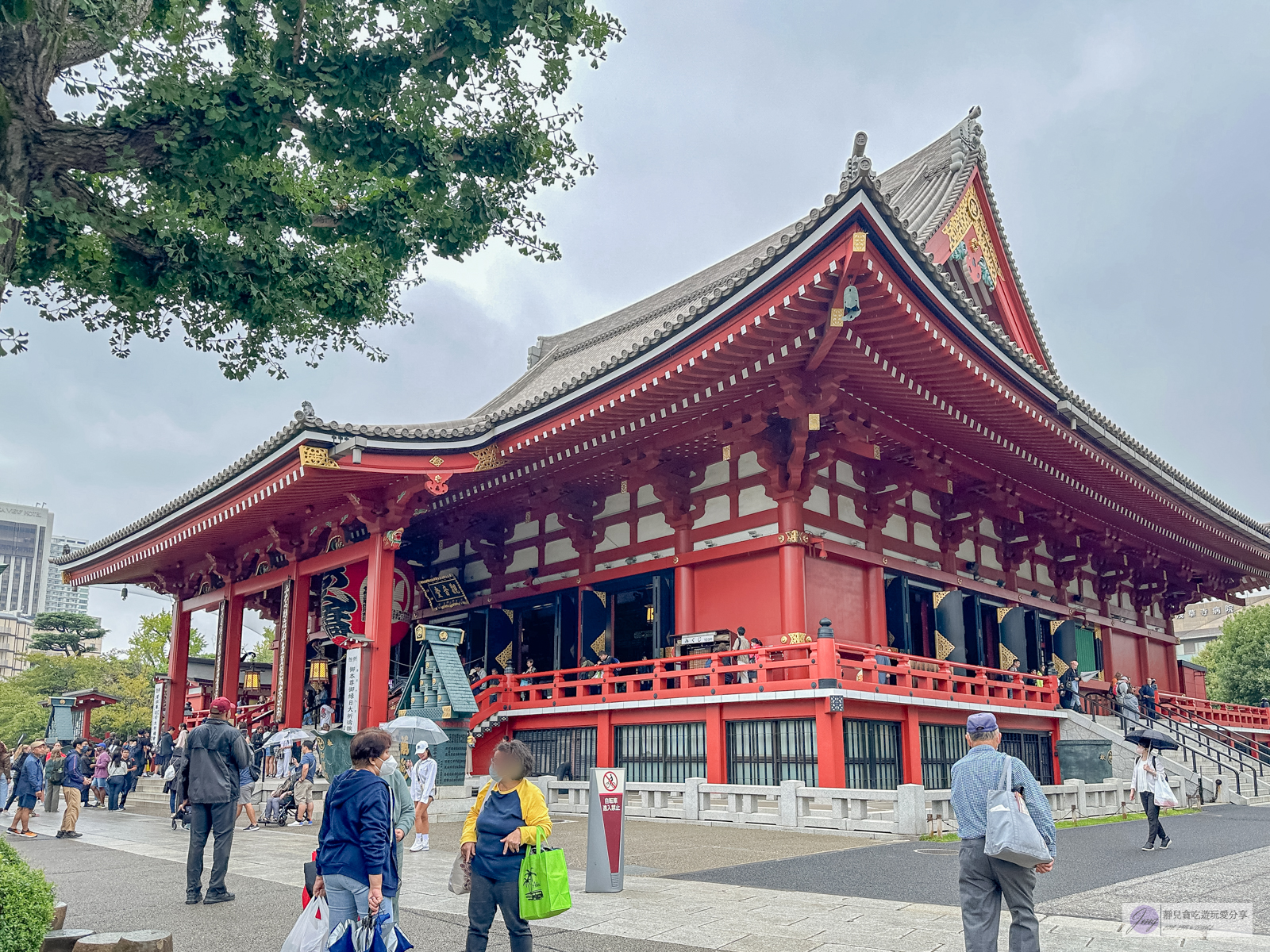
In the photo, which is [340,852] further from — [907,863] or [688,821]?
[688,821]

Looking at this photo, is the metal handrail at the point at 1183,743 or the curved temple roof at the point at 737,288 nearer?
the curved temple roof at the point at 737,288

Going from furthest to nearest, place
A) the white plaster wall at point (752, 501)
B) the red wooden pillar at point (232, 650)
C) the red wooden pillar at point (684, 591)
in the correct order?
1. the red wooden pillar at point (232, 650)
2. the red wooden pillar at point (684, 591)
3. the white plaster wall at point (752, 501)

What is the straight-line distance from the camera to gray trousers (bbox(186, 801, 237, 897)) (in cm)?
798

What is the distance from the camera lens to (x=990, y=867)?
211 inches

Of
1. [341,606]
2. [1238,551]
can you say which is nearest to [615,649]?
[341,606]

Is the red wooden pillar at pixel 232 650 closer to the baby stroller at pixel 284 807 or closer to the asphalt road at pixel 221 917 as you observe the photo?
the baby stroller at pixel 284 807

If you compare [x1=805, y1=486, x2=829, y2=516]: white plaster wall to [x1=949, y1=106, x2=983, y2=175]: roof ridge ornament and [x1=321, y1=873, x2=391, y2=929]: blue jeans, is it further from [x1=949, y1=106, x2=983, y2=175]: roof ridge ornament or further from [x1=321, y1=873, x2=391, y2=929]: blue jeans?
[x1=321, y1=873, x2=391, y2=929]: blue jeans

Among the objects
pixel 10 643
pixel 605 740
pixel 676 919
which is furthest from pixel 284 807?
pixel 10 643

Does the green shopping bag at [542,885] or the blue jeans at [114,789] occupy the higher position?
the green shopping bag at [542,885]

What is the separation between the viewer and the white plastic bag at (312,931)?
189 inches

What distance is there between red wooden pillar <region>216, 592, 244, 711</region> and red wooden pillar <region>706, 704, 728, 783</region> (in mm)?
13805

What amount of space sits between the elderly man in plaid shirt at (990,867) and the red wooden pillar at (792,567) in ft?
34.5

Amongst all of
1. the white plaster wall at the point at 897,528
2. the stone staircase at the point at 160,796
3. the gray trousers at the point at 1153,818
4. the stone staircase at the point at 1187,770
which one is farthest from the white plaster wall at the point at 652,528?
the gray trousers at the point at 1153,818

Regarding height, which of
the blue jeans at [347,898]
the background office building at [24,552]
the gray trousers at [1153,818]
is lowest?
the gray trousers at [1153,818]
